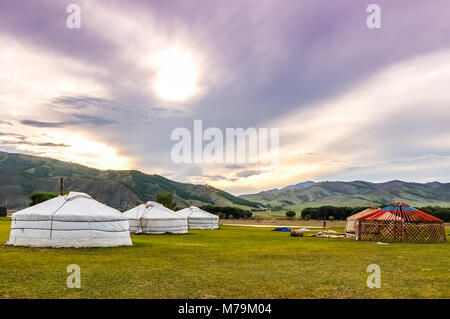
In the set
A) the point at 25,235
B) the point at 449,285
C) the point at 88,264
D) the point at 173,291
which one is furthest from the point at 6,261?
the point at 449,285

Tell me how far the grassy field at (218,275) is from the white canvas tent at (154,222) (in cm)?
1532

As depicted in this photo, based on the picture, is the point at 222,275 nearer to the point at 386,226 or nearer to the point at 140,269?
the point at 140,269

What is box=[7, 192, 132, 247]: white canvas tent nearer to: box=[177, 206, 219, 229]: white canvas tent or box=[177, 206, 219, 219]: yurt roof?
box=[177, 206, 219, 229]: white canvas tent

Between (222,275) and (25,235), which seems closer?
(222,275)

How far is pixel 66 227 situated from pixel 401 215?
21096 mm

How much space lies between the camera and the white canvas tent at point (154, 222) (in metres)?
31.9

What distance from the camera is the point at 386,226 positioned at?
26484mm

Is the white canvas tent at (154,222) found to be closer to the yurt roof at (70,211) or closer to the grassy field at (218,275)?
the yurt roof at (70,211)

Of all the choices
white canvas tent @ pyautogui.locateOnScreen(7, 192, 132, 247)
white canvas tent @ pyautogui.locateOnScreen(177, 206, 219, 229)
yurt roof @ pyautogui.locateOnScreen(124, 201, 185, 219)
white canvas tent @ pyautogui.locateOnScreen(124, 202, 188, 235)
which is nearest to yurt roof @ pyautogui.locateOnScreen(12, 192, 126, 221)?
white canvas tent @ pyautogui.locateOnScreen(7, 192, 132, 247)

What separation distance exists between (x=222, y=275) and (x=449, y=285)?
589cm

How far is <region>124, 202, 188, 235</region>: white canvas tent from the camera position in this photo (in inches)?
1257

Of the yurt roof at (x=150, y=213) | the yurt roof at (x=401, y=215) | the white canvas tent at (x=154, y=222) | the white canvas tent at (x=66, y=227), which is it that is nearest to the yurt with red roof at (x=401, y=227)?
the yurt roof at (x=401, y=215)

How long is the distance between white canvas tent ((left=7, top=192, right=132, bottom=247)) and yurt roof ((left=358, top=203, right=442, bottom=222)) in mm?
17526

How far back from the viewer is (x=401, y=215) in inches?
1044
